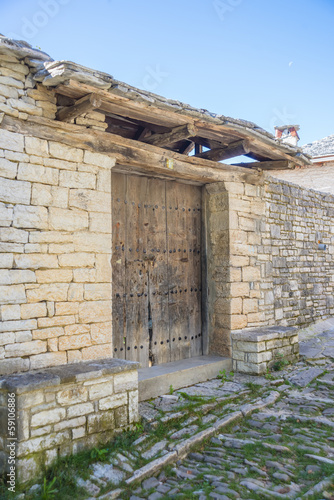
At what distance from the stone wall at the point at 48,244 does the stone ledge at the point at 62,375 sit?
13cm

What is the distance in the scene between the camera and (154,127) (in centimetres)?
429

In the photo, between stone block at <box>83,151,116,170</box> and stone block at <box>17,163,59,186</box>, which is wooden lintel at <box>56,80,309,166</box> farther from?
stone block at <box>17,163,59,186</box>

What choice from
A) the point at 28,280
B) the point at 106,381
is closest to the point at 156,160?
the point at 28,280

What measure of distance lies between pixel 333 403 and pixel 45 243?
3.09 meters

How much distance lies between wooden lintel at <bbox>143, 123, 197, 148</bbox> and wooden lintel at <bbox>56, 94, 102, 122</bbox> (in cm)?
96

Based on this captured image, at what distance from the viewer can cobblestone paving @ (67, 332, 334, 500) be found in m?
2.51

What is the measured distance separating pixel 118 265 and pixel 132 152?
1.19 meters

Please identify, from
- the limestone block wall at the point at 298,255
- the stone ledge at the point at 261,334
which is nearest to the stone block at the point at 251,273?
the limestone block wall at the point at 298,255

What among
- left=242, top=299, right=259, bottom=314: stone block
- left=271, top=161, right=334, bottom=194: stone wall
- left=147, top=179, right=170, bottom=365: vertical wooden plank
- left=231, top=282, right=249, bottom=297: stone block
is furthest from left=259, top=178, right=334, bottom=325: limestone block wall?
left=271, top=161, right=334, bottom=194: stone wall

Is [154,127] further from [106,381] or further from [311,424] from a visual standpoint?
[311,424]

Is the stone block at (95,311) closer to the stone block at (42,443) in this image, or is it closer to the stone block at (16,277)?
the stone block at (16,277)

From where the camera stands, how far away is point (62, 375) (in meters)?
2.88

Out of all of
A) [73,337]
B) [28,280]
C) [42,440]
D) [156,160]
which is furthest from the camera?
[156,160]

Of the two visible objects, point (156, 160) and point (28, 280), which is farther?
point (156, 160)
